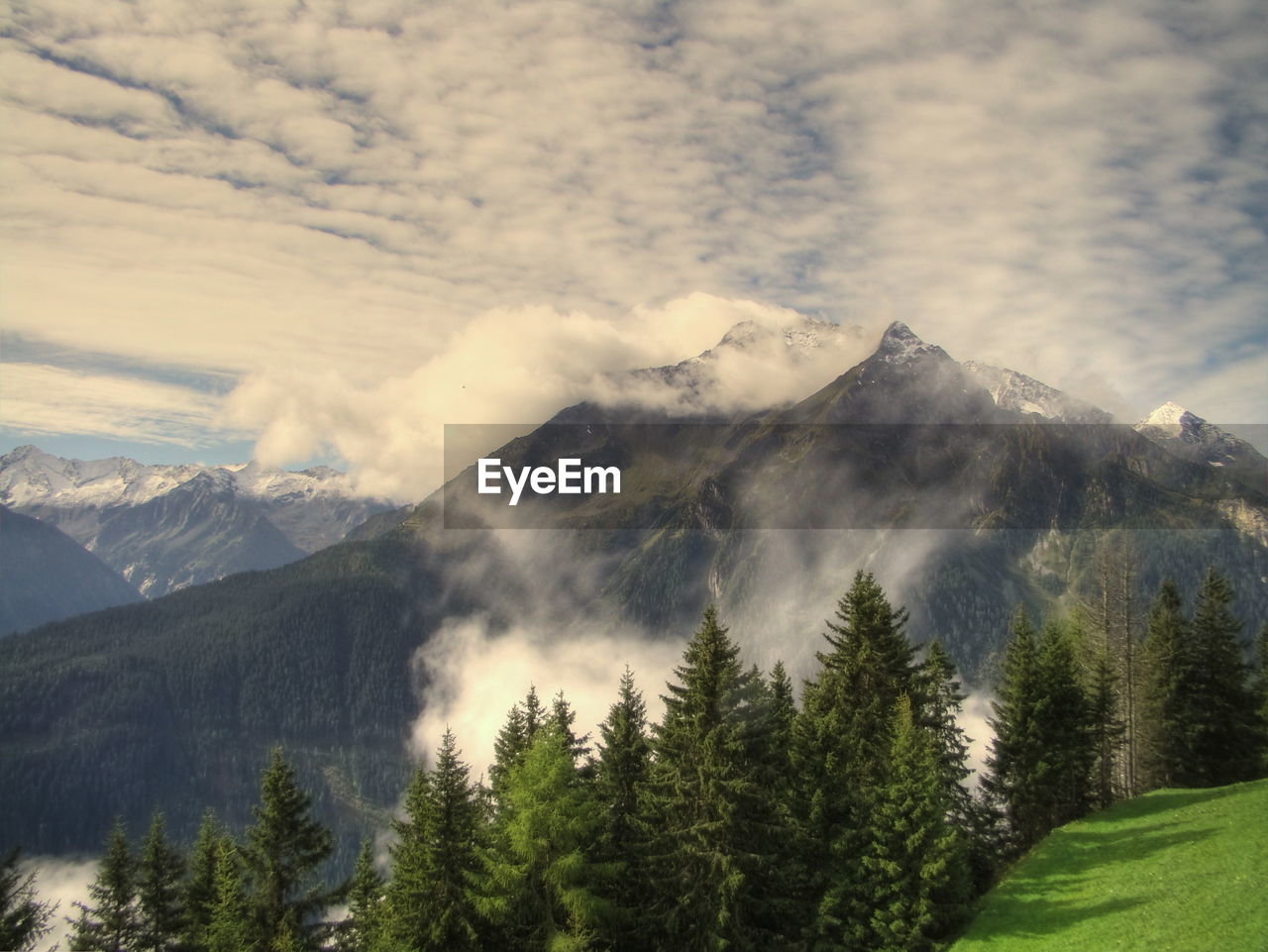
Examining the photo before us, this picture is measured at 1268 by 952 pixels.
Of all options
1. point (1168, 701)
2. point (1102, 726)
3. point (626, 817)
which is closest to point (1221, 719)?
point (1168, 701)

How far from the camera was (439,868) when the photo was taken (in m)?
36.7

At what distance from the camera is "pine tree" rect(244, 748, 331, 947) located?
40844 mm

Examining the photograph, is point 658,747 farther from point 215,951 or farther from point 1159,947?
point 215,951

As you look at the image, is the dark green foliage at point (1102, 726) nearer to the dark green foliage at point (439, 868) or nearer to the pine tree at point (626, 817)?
the pine tree at point (626, 817)

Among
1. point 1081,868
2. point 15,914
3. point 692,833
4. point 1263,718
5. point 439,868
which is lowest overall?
point 15,914

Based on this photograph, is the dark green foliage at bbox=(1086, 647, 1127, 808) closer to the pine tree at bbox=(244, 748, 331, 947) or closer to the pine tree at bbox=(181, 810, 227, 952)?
the pine tree at bbox=(244, 748, 331, 947)

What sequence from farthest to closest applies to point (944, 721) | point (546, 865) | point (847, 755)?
point (944, 721) → point (847, 755) → point (546, 865)

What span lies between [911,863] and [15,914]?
181 ft

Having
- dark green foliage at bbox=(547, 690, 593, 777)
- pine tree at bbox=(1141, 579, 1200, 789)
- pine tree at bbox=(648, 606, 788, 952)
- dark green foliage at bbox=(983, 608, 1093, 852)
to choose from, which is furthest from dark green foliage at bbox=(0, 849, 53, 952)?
pine tree at bbox=(1141, 579, 1200, 789)

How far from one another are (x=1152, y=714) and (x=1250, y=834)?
27151mm

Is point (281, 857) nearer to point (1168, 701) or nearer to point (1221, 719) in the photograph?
point (1168, 701)

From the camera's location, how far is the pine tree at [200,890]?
4631cm

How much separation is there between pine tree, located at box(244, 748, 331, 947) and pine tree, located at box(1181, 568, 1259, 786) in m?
60.1

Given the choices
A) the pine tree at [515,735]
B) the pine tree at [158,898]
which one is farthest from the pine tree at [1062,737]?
the pine tree at [158,898]
